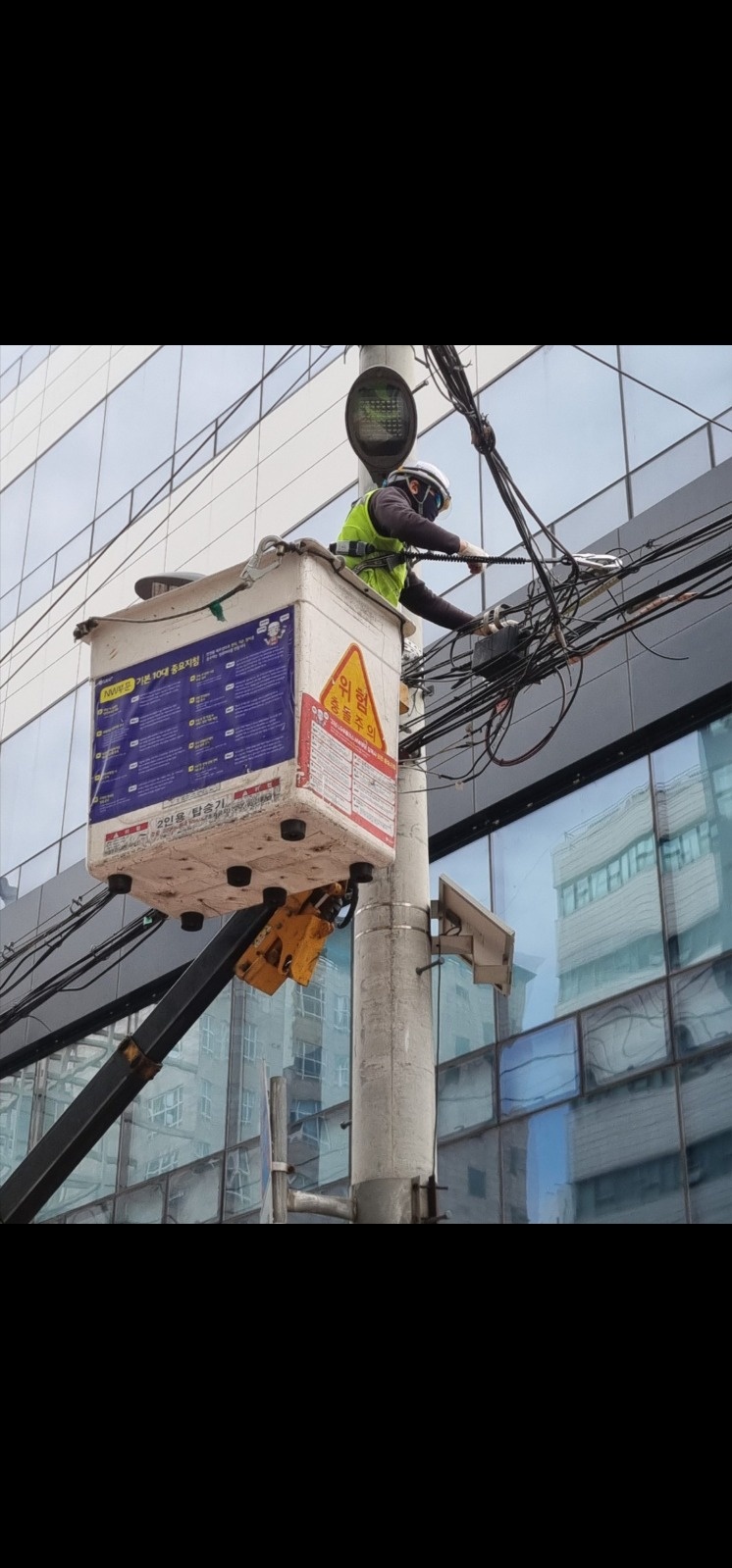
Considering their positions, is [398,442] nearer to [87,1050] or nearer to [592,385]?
[592,385]

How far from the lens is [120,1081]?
8914mm

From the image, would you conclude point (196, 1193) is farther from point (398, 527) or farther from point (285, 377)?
point (398, 527)

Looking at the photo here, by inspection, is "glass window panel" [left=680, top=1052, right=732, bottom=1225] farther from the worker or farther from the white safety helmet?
the white safety helmet

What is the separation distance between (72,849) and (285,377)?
5469mm

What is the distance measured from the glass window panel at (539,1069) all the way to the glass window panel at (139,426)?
9.89 m

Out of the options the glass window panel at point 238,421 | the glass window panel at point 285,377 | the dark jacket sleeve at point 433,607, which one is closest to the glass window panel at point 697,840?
the dark jacket sleeve at point 433,607

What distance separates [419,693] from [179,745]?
7.02ft

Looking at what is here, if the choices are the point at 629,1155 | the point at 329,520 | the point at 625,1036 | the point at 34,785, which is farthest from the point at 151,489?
the point at 629,1155

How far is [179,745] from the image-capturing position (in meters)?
6.75

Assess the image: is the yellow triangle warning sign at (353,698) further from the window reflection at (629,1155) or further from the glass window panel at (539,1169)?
the glass window panel at (539,1169)

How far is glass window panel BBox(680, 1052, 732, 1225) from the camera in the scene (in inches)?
413

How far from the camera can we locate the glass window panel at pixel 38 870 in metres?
19.0
